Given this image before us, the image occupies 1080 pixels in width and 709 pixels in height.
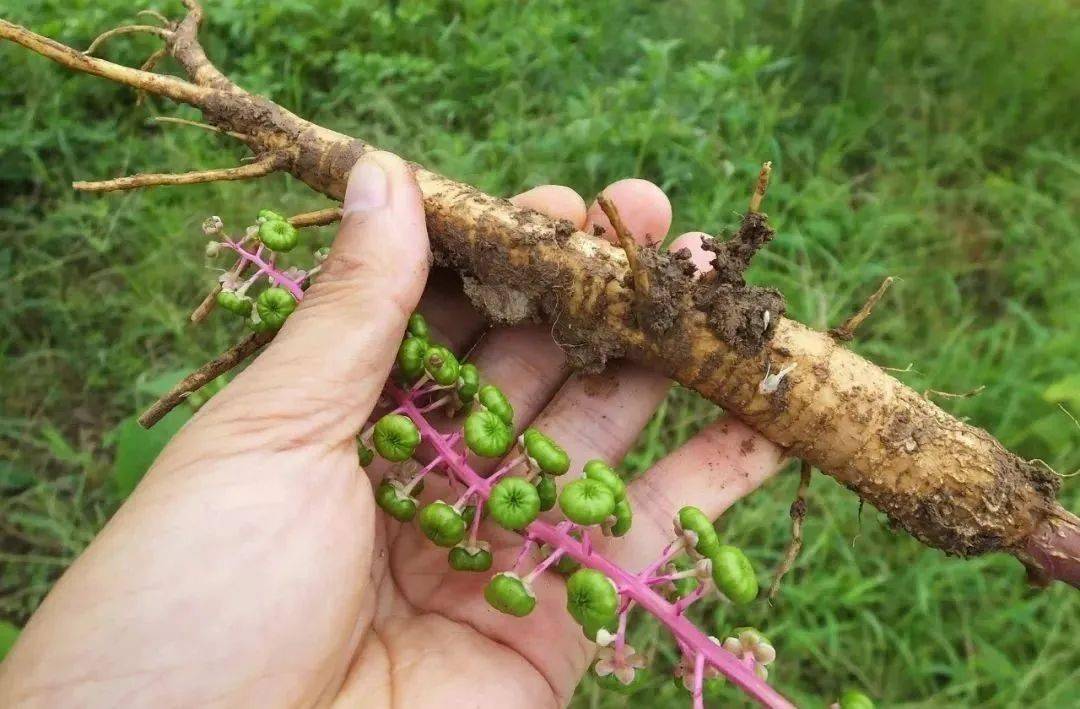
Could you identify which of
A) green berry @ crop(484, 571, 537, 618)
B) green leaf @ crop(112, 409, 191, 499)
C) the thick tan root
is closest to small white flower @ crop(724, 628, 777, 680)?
green berry @ crop(484, 571, 537, 618)

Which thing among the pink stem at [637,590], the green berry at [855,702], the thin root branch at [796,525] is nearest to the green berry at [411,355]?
the pink stem at [637,590]

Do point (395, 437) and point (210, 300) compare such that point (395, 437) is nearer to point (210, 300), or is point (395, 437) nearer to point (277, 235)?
point (277, 235)

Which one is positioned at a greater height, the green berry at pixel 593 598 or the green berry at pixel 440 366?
the green berry at pixel 440 366

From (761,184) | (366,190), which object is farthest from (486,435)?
(761,184)

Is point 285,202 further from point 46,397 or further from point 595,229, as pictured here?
point 595,229

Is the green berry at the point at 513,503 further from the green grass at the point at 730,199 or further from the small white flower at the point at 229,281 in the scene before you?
the green grass at the point at 730,199

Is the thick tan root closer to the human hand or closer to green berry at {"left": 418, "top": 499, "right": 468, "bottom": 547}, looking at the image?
the human hand
